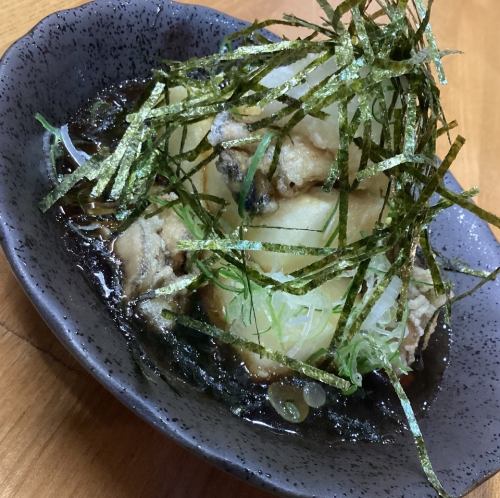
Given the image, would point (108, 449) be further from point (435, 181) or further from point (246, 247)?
point (435, 181)

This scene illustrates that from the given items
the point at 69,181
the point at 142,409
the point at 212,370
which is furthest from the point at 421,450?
the point at 69,181

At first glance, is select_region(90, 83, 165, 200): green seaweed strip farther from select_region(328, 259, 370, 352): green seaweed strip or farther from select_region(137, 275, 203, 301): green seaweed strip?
select_region(328, 259, 370, 352): green seaweed strip

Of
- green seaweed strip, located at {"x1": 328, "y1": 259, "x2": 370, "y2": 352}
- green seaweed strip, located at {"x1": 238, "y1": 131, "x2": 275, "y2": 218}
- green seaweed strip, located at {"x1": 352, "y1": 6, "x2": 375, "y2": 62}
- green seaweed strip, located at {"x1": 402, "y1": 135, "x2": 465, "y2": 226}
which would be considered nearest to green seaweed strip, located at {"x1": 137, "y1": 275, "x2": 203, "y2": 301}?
green seaweed strip, located at {"x1": 238, "y1": 131, "x2": 275, "y2": 218}

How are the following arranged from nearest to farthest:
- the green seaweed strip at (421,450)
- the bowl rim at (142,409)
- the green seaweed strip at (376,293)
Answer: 1. the bowl rim at (142,409)
2. the green seaweed strip at (421,450)
3. the green seaweed strip at (376,293)

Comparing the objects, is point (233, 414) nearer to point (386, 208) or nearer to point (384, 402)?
point (384, 402)

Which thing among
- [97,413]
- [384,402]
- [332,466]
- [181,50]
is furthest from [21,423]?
[181,50]

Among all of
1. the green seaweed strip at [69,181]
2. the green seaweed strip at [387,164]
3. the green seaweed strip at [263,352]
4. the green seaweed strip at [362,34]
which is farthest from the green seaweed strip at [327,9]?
the green seaweed strip at [263,352]

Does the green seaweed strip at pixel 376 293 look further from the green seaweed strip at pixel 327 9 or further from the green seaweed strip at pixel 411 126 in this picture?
the green seaweed strip at pixel 327 9
